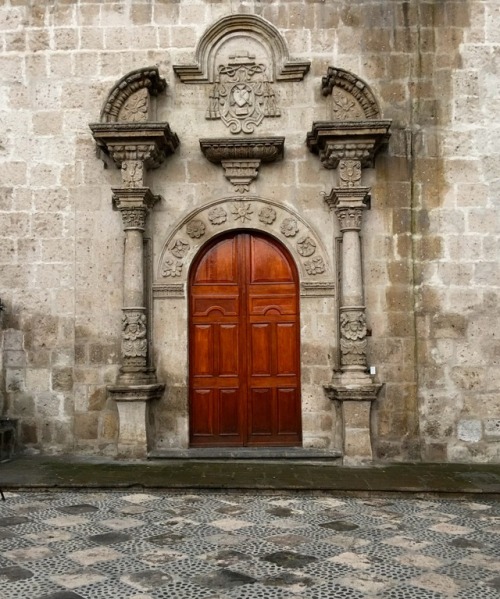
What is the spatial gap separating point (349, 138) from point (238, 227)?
1710mm

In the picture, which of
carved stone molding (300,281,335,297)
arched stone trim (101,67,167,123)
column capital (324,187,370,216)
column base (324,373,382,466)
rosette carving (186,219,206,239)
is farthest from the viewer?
rosette carving (186,219,206,239)

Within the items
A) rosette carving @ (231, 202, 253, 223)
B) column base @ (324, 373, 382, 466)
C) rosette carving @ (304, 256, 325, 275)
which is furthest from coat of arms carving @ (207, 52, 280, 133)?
column base @ (324, 373, 382, 466)

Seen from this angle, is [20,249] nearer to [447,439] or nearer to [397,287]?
[397,287]

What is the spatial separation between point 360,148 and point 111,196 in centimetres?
310

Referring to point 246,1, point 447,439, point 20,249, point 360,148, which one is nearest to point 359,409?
point 447,439

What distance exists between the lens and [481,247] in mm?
7605

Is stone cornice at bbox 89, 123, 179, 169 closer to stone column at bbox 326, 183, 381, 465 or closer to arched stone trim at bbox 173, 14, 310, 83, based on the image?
arched stone trim at bbox 173, 14, 310, 83

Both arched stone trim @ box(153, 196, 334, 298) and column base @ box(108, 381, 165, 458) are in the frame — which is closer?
column base @ box(108, 381, 165, 458)

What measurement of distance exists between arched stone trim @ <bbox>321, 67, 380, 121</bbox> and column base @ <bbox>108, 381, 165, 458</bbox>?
13.2ft

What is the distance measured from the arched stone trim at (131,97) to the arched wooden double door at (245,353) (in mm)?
2058

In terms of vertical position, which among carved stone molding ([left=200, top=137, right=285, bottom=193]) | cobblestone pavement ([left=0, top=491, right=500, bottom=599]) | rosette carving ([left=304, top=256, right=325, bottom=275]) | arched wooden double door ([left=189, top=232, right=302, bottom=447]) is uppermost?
carved stone molding ([left=200, top=137, right=285, bottom=193])

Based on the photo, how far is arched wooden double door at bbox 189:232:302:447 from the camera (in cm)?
777

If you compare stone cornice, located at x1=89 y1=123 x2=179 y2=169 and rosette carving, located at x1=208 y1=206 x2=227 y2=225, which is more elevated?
stone cornice, located at x1=89 y1=123 x2=179 y2=169

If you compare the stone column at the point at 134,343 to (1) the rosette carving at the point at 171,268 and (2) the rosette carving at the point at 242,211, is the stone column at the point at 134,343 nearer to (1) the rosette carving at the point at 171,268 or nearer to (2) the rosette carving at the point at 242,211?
(1) the rosette carving at the point at 171,268
